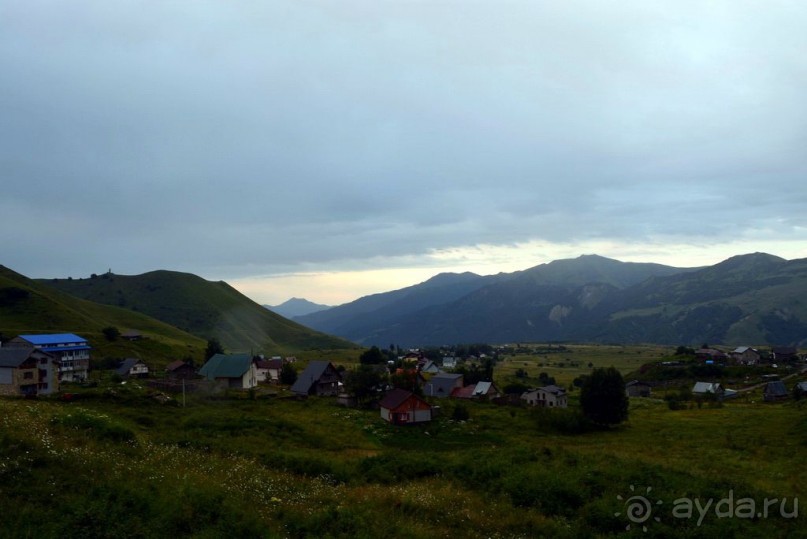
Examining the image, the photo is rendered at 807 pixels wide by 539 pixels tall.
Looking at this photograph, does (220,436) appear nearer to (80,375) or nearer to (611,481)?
(611,481)

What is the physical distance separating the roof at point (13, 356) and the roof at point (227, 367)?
80.6 ft

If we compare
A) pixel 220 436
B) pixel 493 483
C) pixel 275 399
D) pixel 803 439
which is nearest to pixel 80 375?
pixel 275 399

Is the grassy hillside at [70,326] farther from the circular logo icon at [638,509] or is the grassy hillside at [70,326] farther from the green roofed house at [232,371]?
the circular logo icon at [638,509]

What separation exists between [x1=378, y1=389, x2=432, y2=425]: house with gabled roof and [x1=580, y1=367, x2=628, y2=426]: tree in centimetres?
1859

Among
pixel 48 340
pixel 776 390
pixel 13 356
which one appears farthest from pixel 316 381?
pixel 776 390

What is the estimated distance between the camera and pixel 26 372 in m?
54.1

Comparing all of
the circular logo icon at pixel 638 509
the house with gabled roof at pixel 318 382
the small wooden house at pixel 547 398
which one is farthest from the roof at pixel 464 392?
the circular logo icon at pixel 638 509

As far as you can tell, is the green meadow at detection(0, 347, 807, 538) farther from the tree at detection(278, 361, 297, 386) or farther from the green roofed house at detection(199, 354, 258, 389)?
the tree at detection(278, 361, 297, 386)

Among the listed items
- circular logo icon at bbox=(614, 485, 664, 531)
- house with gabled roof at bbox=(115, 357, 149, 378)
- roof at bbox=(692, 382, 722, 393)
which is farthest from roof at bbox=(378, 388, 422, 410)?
roof at bbox=(692, 382, 722, 393)

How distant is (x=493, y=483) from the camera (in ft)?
71.0

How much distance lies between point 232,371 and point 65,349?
98.7 ft

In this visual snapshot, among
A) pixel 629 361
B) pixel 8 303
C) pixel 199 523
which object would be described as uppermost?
pixel 8 303

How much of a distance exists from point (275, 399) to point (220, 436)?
29.3 meters

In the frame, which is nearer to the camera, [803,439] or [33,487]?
[33,487]
